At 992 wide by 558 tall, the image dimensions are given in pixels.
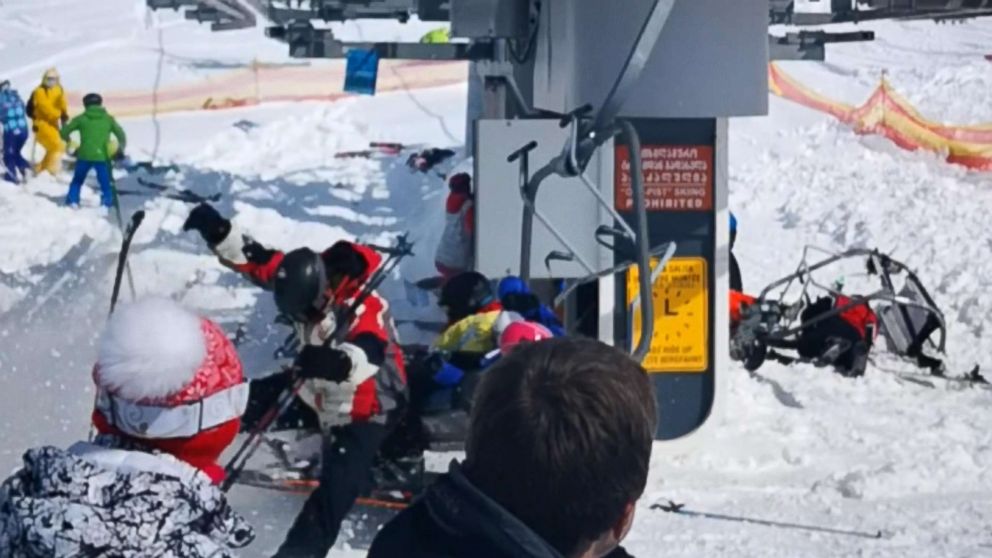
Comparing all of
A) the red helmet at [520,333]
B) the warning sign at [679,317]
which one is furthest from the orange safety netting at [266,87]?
the red helmet at [520,333]

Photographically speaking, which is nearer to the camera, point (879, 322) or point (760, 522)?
point (760, 522)

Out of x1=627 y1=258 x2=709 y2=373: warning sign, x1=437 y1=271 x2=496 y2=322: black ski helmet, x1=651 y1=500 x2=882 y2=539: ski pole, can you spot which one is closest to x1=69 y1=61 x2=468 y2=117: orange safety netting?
x1=627 y1=258 x2=709 y2=373: warning sign

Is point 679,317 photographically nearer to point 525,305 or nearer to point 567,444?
point 525,305

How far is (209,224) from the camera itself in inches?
272

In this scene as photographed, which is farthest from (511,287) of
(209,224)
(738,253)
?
(738,253)

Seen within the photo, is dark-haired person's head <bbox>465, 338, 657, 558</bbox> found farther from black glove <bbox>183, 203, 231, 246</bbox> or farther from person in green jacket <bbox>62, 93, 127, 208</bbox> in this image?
person in green jacket <bbox>62, 93, 127, 208</bbox>

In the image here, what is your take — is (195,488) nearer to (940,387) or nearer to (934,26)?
(940,387)

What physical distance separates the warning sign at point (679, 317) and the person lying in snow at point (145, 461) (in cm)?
580

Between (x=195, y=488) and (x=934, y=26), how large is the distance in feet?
125

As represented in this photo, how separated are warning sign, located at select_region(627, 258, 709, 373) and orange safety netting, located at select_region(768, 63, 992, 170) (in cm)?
1308

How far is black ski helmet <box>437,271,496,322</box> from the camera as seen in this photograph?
7.56 metres

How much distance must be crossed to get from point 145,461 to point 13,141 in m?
16.3

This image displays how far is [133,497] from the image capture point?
8.79 ft

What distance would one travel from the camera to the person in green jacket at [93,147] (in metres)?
A: 16.5
